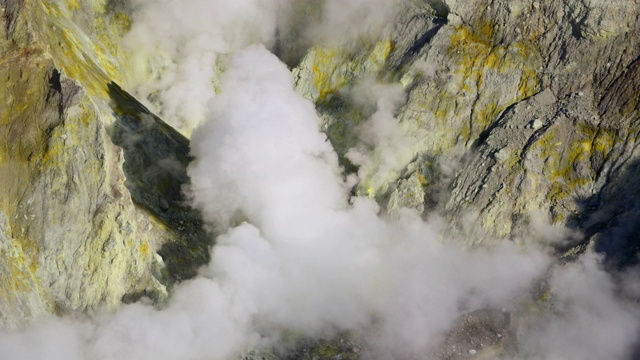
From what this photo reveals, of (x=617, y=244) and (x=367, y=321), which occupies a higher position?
(x=617, y=244)

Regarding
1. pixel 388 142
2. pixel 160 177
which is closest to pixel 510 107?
pixel 388 142

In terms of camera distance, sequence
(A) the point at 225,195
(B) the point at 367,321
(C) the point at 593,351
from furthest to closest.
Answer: (A) the point at 225,195
(B) the point at 367,321
(C) the point at 593,351

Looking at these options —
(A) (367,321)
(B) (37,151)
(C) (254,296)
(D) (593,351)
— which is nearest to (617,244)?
(D) (593,351)

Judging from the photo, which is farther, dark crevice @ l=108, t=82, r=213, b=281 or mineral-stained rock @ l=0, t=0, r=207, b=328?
dark crevice @ l=108, t=82, r=213, b=281

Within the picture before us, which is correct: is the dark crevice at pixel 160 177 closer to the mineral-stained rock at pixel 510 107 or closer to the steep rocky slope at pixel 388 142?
the steep rocky slope at pixel 388 142

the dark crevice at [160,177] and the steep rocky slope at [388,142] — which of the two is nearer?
the steep rocky slope at [388,142]

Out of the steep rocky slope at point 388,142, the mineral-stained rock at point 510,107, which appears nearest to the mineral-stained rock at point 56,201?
the steep rocky slope at point 388,142

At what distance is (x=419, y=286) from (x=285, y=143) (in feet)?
27.7

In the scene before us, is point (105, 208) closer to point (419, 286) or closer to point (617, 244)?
point (419, 286)

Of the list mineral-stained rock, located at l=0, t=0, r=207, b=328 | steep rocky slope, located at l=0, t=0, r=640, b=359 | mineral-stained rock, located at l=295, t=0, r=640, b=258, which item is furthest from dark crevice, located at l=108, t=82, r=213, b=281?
mineral-stained rock, located at l=295, t=0, r=640, b=258

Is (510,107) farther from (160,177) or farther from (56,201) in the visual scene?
(56,201)

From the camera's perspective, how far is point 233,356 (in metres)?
19.7

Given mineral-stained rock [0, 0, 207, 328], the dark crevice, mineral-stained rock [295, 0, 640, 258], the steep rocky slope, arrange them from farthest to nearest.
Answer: the dark crevice, mineral-stained rock [295, 0, 640, 258], the steep rocky slope, mineral-stained rock [0, 0, 207, 328]

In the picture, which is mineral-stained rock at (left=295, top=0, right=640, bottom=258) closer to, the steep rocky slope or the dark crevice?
the steep rocky slope
